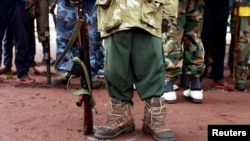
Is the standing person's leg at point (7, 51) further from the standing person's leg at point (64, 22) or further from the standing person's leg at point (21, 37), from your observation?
the standing person's leg at point (64, 22)

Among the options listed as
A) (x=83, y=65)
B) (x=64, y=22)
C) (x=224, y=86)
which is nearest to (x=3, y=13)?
(x=64, y=22)

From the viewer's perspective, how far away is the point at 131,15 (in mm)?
3467

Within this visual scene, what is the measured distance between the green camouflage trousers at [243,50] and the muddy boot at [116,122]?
8.12 ft

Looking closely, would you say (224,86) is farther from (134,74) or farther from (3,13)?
(3,13)

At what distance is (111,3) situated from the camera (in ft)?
11.6

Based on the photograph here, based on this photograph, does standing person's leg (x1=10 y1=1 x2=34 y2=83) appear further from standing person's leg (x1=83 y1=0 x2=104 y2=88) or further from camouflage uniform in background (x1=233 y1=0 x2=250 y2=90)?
camouflage uniform in background (x1=233 y1=0 x2=250 y2=90)

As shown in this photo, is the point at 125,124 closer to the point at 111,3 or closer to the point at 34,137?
the point at 34,137

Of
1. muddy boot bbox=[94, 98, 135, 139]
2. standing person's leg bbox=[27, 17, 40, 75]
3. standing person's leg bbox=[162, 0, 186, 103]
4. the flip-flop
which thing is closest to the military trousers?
muddy boot bbox=[94, 98, 135, 139]

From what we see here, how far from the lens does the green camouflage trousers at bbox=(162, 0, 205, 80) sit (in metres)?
4.81

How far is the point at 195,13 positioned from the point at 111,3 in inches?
62.2

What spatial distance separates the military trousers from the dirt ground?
1.42ft

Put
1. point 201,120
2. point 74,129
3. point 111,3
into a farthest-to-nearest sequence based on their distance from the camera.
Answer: point 201,120 → point 74,129 → point 111,3

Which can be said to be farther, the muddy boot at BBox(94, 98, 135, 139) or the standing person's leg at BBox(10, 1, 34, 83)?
the standing person's leg at BBox(10, 1, 34, 83)

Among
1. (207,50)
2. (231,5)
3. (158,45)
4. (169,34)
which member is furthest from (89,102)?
(231,5)
